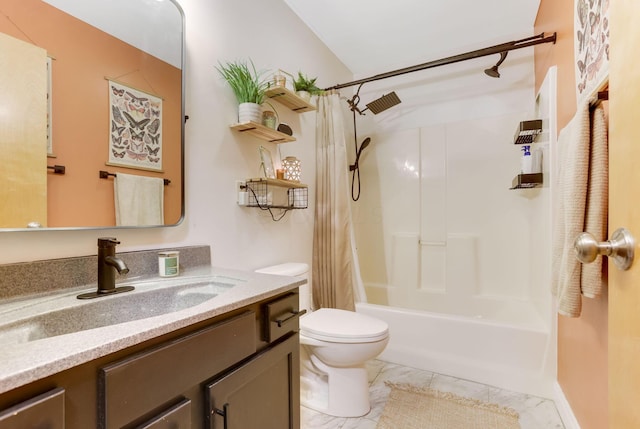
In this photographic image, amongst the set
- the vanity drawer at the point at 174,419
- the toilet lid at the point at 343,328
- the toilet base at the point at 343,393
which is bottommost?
the toilet base at the point at 343,393

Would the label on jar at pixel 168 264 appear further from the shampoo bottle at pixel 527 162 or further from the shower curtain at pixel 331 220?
the shampoo bottle at pixel 527 162

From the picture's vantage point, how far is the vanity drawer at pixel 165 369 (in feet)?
1.87

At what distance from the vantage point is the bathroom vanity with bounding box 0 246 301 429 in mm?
483

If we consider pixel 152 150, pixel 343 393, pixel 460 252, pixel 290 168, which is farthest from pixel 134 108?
pixel 460 252

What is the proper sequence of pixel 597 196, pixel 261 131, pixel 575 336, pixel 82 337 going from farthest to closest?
1. pixel 261 131
2. pixel 575 336
3. pixel 597 196
4. pixel 82 337

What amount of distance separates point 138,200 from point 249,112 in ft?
2.24

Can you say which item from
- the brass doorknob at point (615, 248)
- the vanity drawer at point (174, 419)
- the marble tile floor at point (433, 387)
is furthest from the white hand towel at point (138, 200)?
the brass doorknob at point (615, 248)

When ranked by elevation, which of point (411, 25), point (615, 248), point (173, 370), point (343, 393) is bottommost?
point (343, 393)

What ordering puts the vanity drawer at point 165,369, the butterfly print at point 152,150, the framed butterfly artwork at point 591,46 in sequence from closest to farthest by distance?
the vanity drawer at point 165,369
the framed butterfly artwork at point 591,46
the butterfly print at point 152,150

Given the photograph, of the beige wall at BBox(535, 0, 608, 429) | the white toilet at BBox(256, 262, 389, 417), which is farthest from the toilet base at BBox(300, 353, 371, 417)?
the beige wall at BBox(535, 0, 608, 429)

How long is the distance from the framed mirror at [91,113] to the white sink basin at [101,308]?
27 centimetres

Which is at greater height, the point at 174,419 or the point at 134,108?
the point at 134,108

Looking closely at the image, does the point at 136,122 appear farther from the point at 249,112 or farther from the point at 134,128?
the point at 249,112

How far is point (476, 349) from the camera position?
6.10ft
